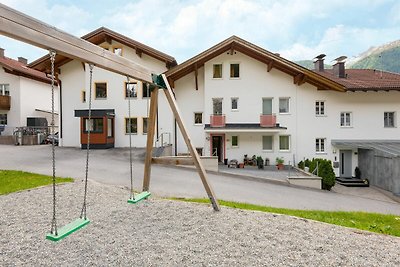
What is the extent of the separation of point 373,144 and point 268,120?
8.23 m

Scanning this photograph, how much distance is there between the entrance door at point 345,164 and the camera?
2039 centimetres

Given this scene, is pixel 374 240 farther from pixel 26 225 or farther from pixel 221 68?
pixel 221 68

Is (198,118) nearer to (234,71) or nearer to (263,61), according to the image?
(234,71)

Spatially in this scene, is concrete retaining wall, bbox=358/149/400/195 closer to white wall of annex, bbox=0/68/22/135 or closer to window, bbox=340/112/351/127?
window, bbox=340/112/351/127

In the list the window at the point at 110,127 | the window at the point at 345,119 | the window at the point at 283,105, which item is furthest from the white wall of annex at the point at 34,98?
the window at the point at 345,119

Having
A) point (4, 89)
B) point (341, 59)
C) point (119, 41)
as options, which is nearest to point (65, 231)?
point (119, 41)

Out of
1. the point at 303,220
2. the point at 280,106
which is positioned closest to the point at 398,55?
the point at 280,106

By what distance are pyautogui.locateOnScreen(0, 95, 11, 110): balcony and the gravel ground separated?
26930mm

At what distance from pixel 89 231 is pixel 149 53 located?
18.5 m


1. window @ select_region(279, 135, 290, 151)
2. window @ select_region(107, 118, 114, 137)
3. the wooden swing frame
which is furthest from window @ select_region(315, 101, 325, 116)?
the wooden swing frame

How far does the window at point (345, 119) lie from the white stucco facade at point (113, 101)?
1434 centimetres

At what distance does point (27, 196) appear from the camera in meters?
7.60

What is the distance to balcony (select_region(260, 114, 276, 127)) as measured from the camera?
19.7 meters

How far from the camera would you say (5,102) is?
27250mm
